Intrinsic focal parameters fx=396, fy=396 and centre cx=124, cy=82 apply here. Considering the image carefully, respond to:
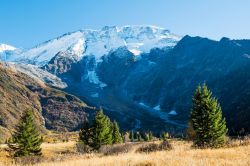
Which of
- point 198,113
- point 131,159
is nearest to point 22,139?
point 198,113

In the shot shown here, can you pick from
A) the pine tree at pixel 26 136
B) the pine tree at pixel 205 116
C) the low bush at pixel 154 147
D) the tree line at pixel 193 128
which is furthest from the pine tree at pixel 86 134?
the low bush at pixel 154 147

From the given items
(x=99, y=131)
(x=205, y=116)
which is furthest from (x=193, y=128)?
(x=99, y=131)

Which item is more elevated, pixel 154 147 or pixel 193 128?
pixel 193 128

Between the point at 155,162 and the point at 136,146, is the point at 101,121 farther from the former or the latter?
the point at 155,162

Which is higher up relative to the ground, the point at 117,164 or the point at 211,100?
the point at 211,100

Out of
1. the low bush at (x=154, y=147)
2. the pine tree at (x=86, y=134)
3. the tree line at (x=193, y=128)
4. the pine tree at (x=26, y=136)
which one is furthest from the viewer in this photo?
the pine tree at (x=86, y=134)

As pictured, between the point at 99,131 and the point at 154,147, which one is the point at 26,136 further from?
the point at 154,147

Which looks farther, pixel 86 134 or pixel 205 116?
pixel 86 134

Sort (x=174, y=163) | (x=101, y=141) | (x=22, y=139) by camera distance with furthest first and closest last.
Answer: (x=101, y=141) → (x=22, y=139) → (x=174, y=163)

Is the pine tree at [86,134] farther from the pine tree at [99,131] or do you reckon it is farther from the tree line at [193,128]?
the pine tree at [99,131]

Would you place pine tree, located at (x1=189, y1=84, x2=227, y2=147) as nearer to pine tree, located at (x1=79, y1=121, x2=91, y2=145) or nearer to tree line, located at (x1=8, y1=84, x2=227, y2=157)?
tree line, located at (x1=8, y1=84, x2=227, y2=157)

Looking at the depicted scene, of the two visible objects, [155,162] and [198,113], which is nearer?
[155,162]

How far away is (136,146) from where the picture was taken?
969 inches

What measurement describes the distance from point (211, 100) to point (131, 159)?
5788cm
